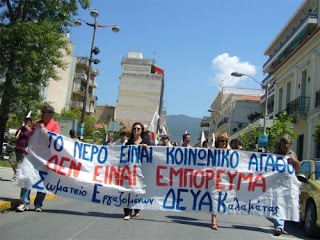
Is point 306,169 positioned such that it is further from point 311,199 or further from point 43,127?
point 43,127

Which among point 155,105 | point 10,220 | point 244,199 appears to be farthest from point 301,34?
point 155,105

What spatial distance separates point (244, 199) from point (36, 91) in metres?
14.2

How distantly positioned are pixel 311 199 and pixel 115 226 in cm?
407

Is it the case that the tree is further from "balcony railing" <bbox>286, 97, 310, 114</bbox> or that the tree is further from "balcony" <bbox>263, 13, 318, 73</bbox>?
"balcony" <bbox>263, 13, 318, 73</bbox>

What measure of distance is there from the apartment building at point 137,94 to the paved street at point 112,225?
9227 centimetres

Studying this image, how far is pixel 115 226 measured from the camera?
24.7ft

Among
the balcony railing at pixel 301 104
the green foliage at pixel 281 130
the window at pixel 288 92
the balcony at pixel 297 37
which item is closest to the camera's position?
the green foliage at pixel 281 130

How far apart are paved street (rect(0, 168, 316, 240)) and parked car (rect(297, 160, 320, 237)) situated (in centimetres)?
29

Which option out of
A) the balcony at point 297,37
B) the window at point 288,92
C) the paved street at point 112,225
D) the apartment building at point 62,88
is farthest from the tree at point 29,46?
the apartment building at point 62,88

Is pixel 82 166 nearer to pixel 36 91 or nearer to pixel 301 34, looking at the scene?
pixel 36 91

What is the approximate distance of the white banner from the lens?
8.13m

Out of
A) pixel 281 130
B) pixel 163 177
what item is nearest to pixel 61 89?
pixel 281 130

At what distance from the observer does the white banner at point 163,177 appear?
26.7 feet

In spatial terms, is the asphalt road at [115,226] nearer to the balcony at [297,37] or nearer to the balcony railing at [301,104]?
the balcony railing at [301,104]
